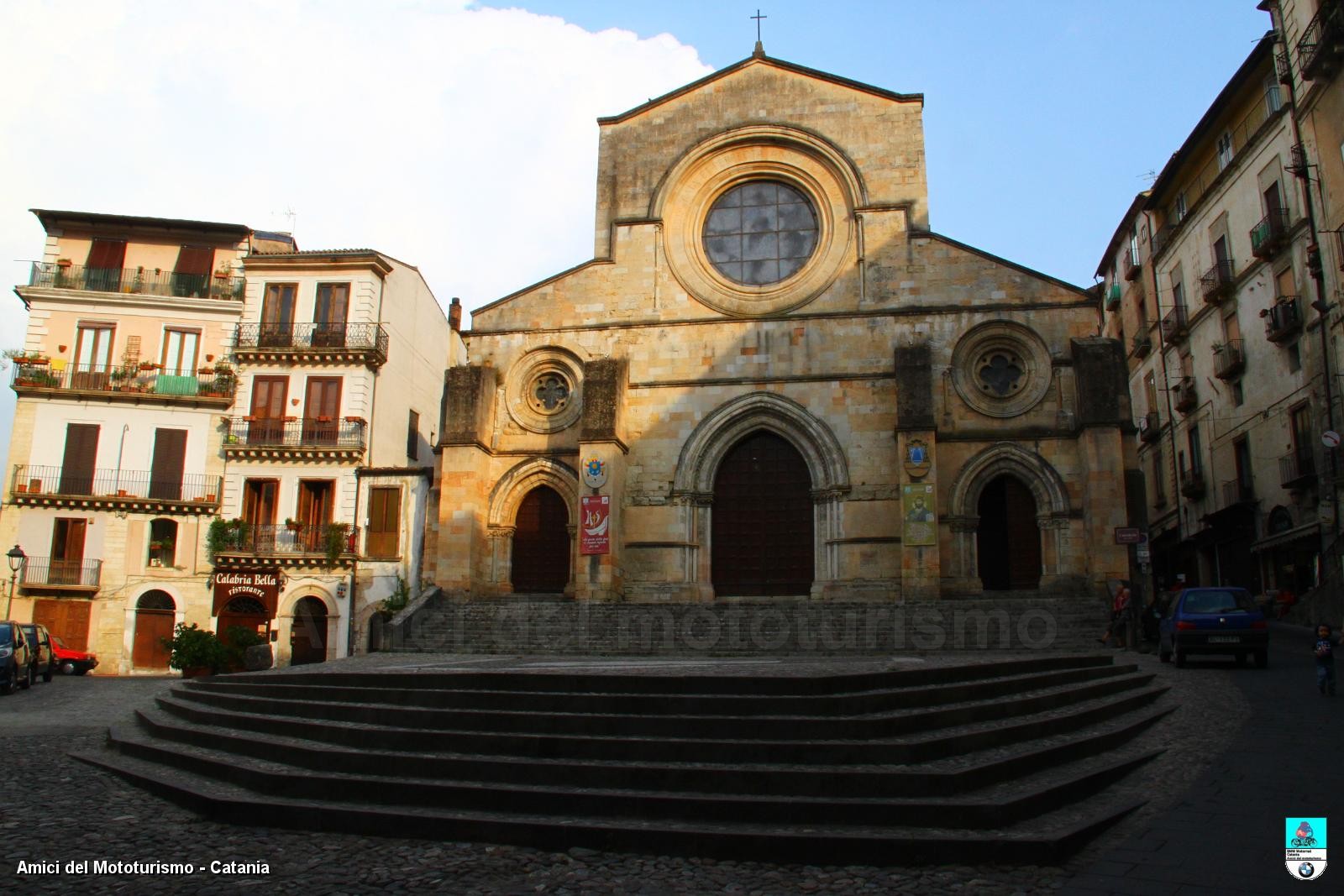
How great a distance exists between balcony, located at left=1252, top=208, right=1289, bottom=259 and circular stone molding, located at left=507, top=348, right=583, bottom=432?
17.4 meters

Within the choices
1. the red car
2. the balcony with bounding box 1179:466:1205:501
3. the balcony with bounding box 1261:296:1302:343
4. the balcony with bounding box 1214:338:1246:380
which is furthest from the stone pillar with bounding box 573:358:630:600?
the balcony with bounding box 1179:466:1205:501

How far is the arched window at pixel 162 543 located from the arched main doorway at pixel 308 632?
3771mm

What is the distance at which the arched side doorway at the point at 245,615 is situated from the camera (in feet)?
90.5

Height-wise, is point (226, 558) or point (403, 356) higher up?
point (403, 356)

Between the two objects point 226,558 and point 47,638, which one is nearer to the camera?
point 47,638

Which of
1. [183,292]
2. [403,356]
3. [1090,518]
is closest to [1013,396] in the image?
[1090,518]

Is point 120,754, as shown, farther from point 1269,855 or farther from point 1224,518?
point 1224,518

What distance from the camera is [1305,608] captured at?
2220 cm

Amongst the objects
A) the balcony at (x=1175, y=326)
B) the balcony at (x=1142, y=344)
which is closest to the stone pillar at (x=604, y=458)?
the balcony at (x=1175, y=326)

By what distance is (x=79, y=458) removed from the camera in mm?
28297

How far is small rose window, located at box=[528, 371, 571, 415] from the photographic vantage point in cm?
2542

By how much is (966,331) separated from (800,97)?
7.65 m

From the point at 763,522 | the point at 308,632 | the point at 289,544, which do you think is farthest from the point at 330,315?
the point at 763,522

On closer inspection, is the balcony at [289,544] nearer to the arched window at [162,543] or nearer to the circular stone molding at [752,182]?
the arched window at [162,543]
